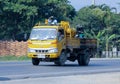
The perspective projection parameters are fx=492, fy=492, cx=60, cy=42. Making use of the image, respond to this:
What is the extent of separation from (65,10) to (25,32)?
222 inches

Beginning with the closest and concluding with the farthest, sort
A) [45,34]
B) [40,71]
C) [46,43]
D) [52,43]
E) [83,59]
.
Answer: [40,71], [46,43], [52,43], [45,34], [83,59]

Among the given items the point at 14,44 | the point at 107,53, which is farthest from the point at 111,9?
the point at 14,44

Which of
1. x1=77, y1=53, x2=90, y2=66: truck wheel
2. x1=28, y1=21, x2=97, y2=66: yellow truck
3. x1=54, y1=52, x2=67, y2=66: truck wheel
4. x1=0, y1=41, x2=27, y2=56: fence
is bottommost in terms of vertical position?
x1=0, y1=41, x2=27, y2=56: fence

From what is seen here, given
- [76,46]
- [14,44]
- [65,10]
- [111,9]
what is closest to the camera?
[76,46]

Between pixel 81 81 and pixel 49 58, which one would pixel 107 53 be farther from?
pixel 81 81

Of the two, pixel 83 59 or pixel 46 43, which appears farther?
pixel 83 59

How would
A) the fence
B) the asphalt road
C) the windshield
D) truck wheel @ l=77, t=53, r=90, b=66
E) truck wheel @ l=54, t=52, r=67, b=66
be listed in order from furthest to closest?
1. the fence
2. truck wheel @ l=77, t=53, r=90, b=66
3. truck wheel @ l=54, t=52, r=67, b=66
4. the windshield
5. the asphalt road

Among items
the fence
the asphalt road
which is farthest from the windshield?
the fence

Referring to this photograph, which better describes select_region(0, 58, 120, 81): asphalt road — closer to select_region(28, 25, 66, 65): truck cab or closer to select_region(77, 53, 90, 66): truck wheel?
select_region(28, 25, 66, 65): truck cab

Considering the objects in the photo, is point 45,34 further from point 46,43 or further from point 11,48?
point 11,48

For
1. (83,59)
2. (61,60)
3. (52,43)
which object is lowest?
(83,59)

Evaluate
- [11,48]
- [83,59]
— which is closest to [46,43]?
[83,59]

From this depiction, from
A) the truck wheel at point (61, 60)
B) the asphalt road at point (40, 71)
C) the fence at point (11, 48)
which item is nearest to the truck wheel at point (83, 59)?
the truck wheel at point (61, 60)

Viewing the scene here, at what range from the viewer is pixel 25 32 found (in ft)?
181
